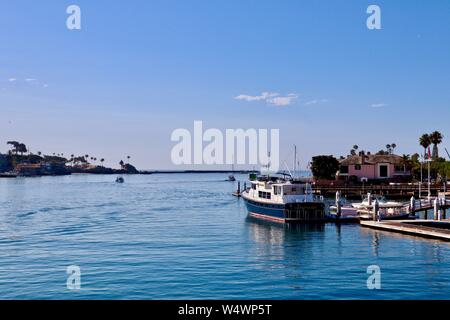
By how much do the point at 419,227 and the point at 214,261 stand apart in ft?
77.6

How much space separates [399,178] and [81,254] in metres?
108

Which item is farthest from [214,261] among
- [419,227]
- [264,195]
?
[264,195]

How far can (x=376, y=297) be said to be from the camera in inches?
1084

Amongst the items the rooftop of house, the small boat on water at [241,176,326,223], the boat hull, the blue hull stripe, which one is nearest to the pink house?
the rooftop of house

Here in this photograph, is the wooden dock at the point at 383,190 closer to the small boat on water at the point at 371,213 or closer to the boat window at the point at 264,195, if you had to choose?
the small boat on water at the point at 371,213

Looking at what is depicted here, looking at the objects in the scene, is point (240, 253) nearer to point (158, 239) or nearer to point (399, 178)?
point (158, 239)

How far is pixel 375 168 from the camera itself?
136000mm

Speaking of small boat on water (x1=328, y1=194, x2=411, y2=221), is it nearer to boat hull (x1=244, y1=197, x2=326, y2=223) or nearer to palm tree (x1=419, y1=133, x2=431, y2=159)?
boat hull (x1=244, y1=197, x2=326, y2=223)

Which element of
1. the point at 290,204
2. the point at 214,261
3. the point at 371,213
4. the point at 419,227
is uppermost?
the point at 290,204

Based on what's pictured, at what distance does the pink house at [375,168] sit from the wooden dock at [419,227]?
78341mm

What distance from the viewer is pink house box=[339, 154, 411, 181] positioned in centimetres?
13612

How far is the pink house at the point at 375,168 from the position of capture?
447 feet

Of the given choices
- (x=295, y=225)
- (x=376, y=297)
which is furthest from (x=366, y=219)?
(x=376, y=297)

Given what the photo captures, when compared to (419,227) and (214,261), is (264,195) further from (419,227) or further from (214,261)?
(214,261)
